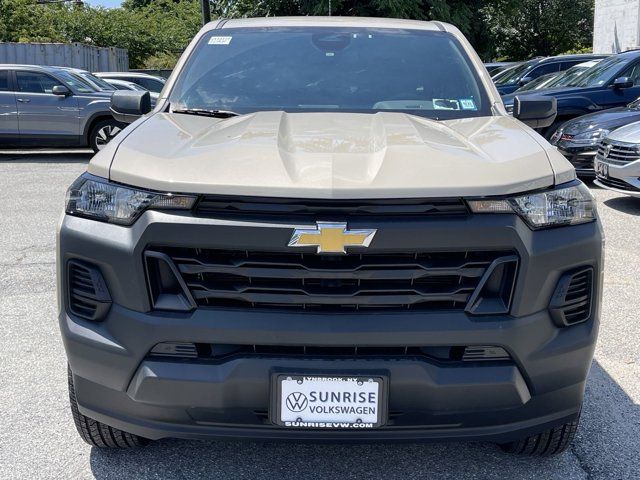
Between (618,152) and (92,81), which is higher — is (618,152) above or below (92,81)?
above

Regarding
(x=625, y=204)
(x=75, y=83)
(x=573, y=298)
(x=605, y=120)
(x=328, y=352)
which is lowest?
(x=625, y=204)

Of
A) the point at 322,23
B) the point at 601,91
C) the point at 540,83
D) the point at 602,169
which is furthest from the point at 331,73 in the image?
the point at 540,83

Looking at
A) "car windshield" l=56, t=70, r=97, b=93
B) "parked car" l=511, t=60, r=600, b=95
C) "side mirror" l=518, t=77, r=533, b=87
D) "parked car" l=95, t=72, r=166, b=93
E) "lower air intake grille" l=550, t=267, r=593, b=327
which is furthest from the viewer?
"parked car" l=95, t=72, r=166, b=93

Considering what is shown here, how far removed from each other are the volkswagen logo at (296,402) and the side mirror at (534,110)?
2080 millimetres

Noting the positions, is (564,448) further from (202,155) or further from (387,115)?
(202,155)

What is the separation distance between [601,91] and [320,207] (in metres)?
10.2

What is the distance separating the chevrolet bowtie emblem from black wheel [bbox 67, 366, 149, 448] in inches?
43.5

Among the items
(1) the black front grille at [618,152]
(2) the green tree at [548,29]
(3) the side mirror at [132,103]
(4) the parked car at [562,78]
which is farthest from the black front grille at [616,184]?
(2) the green tree at [548,29]

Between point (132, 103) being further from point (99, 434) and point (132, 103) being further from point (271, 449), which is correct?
point (271, 449)

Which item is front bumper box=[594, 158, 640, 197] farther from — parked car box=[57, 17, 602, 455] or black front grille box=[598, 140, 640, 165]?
parked car box=[57, 17, 602, 455]

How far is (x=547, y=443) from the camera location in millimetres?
2947

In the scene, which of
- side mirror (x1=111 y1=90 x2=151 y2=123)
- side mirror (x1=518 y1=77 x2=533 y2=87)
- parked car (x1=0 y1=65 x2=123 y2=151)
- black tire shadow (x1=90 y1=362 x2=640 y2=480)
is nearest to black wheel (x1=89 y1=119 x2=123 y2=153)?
parked car (x1=0 y1=65 x2=123 y2=151)

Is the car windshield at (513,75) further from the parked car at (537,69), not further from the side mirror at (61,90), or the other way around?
the side mirror at (61,90)

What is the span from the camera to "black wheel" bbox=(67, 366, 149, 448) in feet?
9.41
